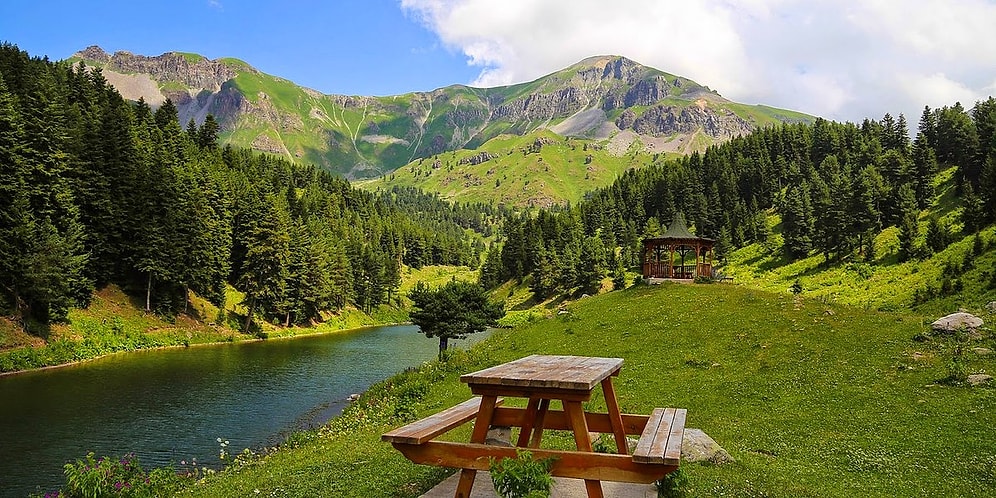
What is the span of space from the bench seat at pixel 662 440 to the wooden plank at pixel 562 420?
Answer: 13.9 inches

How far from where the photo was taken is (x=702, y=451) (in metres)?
11.8

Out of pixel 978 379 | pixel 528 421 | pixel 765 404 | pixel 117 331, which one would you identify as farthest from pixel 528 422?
pixel 117 331

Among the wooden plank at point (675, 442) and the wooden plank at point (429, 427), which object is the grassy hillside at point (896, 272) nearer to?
the wooden plank at point (675, 442)

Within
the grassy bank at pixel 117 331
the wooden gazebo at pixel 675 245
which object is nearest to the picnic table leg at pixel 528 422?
the wooden gazebo at pixel 675 245

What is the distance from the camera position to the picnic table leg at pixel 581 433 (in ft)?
25.7

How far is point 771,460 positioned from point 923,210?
82718 mm

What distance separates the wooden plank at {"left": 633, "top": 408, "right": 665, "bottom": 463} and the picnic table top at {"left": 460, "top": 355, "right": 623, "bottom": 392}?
1.02 m

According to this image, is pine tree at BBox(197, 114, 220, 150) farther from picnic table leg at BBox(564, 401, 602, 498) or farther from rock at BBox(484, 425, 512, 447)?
picnic table leg at BBox(564, 401, 602, 498)

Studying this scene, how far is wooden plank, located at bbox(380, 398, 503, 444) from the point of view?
7.70 meters

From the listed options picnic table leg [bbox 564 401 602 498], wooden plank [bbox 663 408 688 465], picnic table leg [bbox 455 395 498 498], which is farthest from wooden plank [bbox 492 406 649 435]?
picnic table leg [bbox 564 401 602 498]

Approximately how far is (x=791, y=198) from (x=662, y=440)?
91.1m

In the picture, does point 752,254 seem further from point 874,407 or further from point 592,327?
point 874,407

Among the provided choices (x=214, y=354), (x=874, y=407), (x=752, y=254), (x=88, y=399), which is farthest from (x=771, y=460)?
(x=752, y=254)

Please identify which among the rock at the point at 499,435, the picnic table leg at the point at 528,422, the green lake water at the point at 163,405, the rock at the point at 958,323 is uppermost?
the picnic table leg at the point at 528,422
